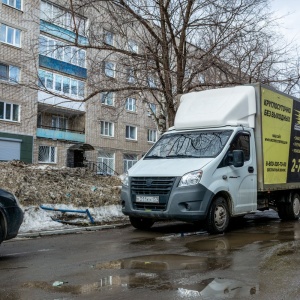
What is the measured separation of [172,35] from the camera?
15570mm

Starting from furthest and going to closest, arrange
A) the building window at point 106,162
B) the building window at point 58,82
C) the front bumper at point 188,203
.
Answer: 1. the building window at point 106,162
2. the building window at point 58,82
3. the front bumper at point 188,203

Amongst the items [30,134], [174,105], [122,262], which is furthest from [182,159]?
[30,134]

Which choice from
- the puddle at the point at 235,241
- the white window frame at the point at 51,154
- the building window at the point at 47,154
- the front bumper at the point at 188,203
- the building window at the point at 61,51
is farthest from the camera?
the white window frame at the point at 51,154

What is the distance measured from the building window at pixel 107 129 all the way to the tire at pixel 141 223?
2798cm

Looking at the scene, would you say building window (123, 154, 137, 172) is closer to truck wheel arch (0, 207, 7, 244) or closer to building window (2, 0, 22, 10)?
building window (2, 0, 22, 10)

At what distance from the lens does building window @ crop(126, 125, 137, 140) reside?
135 ft

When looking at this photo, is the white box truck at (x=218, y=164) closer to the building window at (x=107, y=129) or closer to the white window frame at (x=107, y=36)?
the white window frame at (x=107, y=36)

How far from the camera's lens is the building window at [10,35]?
1177 inches

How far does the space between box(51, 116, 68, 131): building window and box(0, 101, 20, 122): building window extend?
517 cm

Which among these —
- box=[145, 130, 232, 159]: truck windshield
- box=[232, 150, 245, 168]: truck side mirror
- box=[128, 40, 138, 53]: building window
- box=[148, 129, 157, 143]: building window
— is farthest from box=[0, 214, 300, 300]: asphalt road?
box=[148, 129, 157, 143]: building window

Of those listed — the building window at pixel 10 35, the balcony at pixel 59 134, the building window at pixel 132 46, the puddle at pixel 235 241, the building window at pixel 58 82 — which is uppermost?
the building window at pixel 10 35

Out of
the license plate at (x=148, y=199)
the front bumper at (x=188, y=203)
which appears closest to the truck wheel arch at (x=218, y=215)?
the front bumper at (x=188, y=203)

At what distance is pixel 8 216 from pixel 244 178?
5426 mm

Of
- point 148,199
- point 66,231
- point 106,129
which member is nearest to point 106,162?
point 106,129
